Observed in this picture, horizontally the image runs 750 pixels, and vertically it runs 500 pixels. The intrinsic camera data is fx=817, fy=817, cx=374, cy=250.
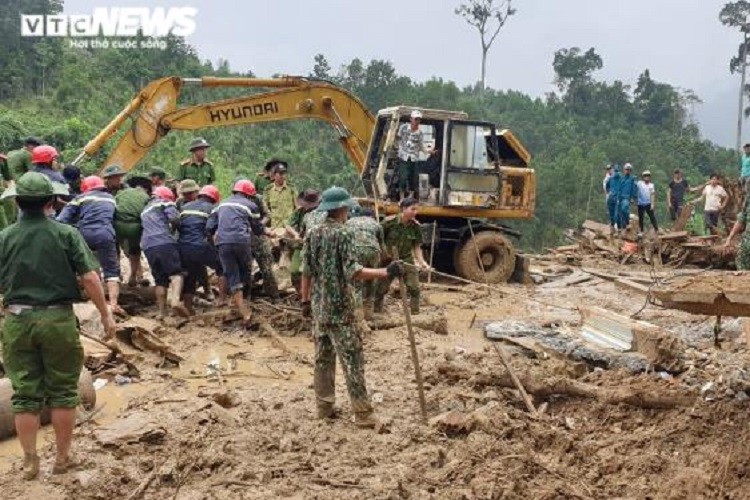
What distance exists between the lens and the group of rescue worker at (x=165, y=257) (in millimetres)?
5062

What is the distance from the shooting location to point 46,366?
5086 mm

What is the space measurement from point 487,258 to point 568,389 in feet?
24.4

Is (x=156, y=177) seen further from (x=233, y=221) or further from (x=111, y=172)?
(x=233, y=221)

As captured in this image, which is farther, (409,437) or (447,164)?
(447,164)

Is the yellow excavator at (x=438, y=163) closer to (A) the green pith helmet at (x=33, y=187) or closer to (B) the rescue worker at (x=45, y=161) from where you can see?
(B) the rescue worker at (x=45, y=161)

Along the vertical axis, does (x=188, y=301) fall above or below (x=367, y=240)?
below

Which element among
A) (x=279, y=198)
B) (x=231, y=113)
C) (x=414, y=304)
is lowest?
(x=414, y=304)

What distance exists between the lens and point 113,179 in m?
10.6

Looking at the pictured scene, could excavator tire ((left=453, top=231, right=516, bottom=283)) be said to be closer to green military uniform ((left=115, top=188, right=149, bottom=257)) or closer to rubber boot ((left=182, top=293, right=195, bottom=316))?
rubber boot ((left=182, top=293, right=195, bottom=316))

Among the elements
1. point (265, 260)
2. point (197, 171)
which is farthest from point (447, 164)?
point (265, 260)

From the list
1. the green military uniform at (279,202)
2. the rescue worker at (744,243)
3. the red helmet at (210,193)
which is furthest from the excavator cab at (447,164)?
the rescue worker at (744,243)

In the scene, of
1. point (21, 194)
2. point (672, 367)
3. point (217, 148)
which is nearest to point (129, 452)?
point (21, 194)

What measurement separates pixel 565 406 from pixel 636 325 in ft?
5.72

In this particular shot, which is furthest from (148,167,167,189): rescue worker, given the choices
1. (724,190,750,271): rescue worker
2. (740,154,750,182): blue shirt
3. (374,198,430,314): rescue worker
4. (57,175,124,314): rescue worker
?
(740,154,750,182): blue shirt
